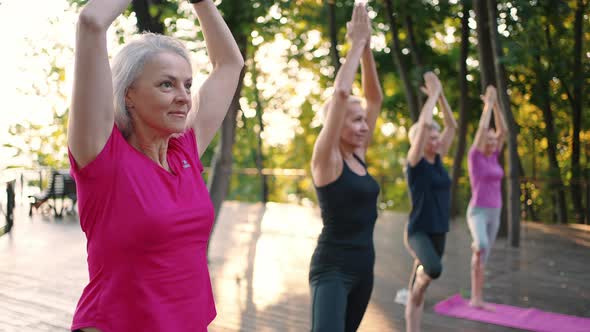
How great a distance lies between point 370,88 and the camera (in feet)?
12.7

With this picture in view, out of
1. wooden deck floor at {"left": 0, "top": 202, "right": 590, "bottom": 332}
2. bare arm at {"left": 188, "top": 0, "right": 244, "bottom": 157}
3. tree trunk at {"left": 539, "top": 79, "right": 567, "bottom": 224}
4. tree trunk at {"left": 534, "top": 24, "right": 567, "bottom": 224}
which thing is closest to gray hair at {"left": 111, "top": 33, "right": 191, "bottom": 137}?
bare arm at {"left": 188, "top": 0, "right": 244, "bottom": 157}

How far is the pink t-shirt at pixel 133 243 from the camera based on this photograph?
5.37ft

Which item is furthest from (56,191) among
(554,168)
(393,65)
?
(554,168)

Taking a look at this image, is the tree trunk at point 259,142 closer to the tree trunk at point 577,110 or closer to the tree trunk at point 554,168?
the tree trunk at point 554,168

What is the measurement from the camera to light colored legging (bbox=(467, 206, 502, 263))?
6051 millimetres

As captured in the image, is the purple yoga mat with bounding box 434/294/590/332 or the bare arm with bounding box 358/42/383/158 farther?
the purple yoga mat with bounding box 434/294/590/332

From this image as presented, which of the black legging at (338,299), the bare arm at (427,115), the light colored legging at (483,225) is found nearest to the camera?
the black legging at (338,299)

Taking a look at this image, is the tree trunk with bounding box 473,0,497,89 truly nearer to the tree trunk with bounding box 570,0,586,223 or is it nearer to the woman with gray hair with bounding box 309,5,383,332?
the tree trunk with bounding box 570,0,586,223

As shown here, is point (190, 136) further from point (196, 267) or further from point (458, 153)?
point (458, 153)

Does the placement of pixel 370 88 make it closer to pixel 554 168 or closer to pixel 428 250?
pixel 428 250

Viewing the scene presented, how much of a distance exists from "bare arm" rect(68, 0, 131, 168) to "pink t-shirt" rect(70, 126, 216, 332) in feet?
0.16

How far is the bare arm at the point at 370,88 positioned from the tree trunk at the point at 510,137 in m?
6.76

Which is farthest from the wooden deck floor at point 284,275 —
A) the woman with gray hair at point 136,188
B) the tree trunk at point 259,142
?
the tree trunk at point 259,142

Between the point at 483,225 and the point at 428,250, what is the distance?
1.42 metres
